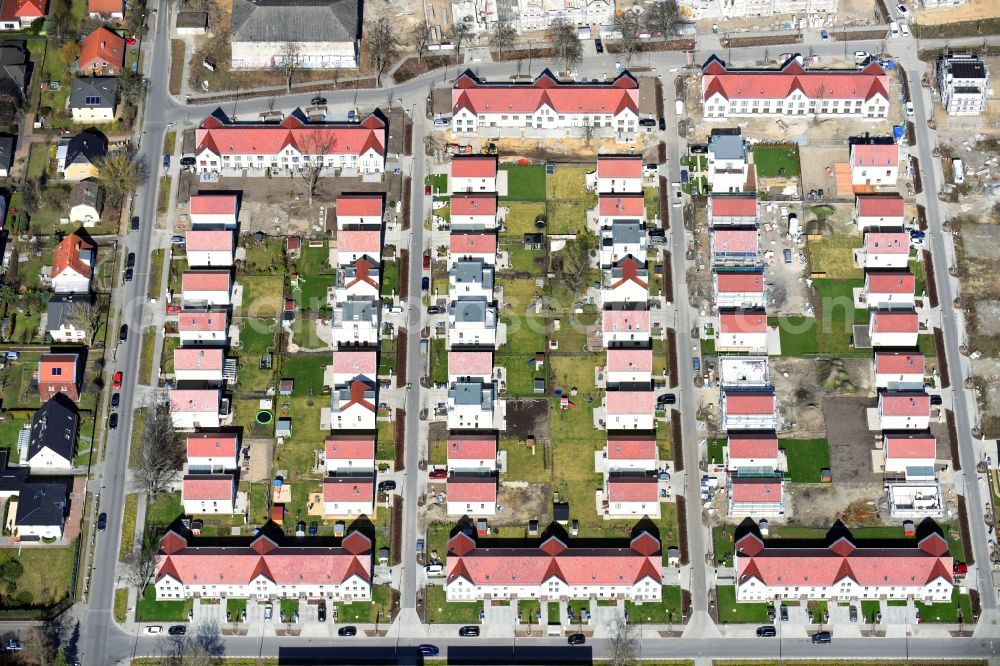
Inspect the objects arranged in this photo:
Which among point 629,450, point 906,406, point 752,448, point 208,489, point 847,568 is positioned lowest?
point 847,568

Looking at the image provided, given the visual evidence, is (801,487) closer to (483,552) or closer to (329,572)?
(483,552)

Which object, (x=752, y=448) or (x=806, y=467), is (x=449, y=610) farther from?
(x=806, y=467)

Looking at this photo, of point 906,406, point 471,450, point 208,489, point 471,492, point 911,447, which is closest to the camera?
point 471,492

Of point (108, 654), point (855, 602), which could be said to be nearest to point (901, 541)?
point (855, 602)

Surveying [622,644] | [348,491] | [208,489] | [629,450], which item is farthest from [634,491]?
[208,489]

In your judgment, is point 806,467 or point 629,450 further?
point 806,467

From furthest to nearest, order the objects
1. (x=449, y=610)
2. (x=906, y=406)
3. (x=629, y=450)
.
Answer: (x=906, y=406) → (x=629, y=450) → (x=449, y=610)

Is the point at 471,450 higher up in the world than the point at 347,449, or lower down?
lower down
